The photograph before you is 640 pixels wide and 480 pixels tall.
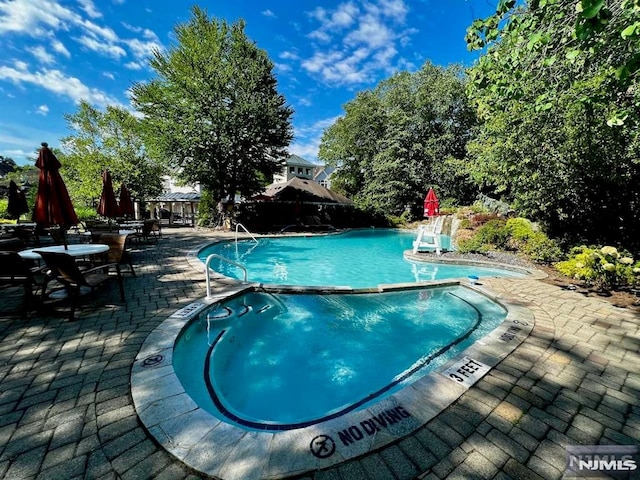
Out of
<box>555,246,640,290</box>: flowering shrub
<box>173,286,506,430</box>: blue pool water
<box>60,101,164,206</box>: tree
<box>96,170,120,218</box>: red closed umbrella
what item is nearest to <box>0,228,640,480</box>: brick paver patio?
<box>173,286,506,430</box>: blue pool water

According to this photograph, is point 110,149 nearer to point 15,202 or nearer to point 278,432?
point 15,202

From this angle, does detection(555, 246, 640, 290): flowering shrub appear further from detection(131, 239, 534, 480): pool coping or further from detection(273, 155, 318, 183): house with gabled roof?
detection(273, 155, 318, 183): house with gabled roof

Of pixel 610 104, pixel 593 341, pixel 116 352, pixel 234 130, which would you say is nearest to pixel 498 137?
pixel 610 104

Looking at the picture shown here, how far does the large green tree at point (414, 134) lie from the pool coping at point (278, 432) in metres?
24.9

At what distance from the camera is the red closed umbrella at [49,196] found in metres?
4.39

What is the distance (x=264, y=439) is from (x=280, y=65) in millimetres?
22740

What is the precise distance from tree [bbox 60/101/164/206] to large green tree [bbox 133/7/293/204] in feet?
24.6

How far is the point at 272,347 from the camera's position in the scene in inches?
168

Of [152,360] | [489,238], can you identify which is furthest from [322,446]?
[489,238]

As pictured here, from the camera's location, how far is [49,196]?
442cm

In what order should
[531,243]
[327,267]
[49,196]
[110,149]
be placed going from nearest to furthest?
[49,196] → [531,243] → [327,267] → [110,149]

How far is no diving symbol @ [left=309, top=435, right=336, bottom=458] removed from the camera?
5.95 feet

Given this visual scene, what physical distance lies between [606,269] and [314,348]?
258 inches

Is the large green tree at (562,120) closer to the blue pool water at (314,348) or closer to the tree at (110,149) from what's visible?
the blue pool water at (314,348)
